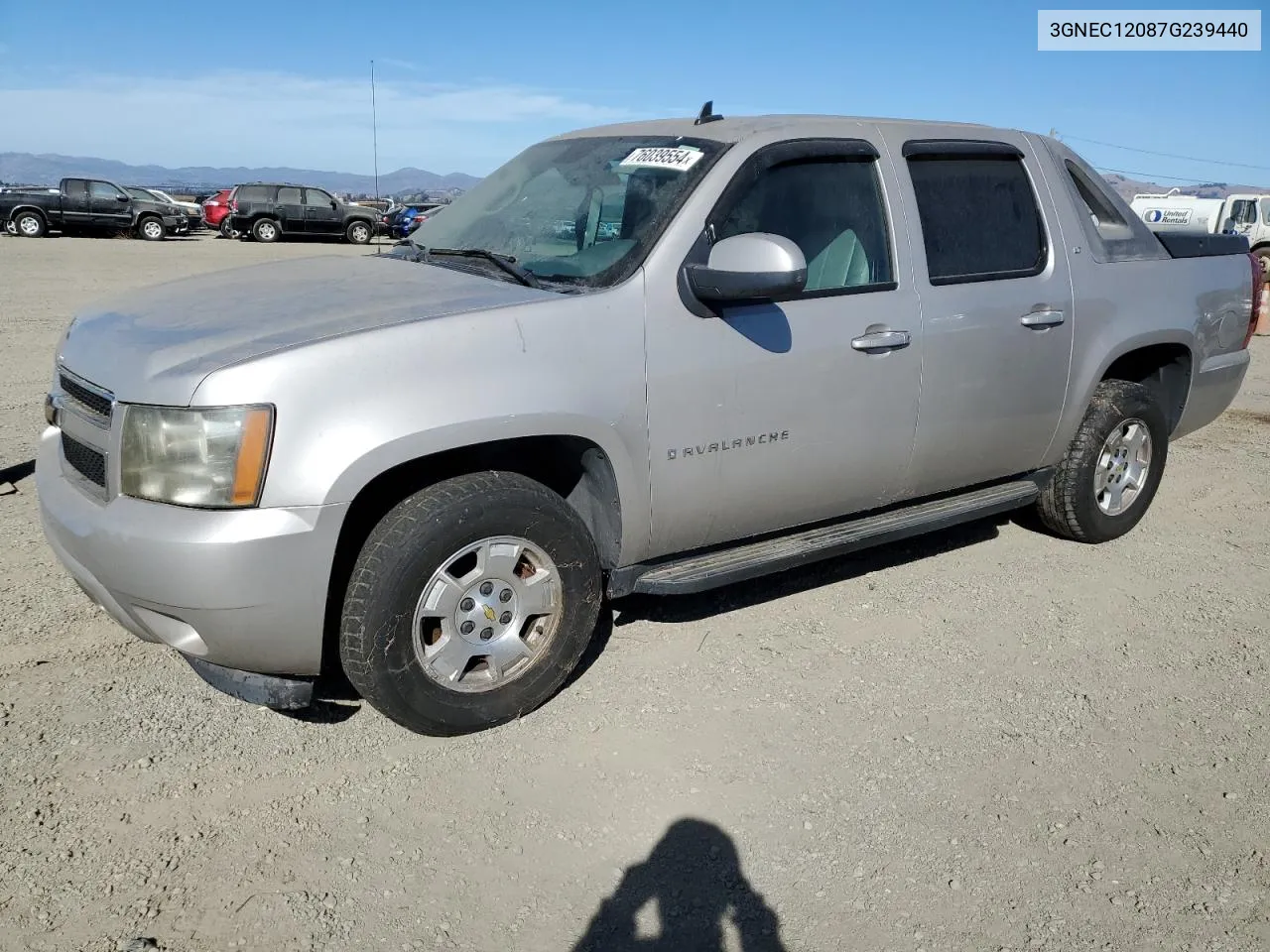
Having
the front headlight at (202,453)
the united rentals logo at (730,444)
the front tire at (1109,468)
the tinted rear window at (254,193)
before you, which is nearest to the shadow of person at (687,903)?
the united rentals logo at (730,444)

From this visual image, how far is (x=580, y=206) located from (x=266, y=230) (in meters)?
29.3

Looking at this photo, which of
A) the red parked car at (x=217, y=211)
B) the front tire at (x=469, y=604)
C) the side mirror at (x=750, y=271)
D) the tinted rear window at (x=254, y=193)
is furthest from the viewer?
the red parked car at (x=217, y=211)

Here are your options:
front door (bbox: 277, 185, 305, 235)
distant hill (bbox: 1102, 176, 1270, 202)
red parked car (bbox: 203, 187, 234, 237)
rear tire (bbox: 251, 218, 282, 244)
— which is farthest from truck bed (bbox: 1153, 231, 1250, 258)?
red parked car (bbox: 203, 187, 234, 237)

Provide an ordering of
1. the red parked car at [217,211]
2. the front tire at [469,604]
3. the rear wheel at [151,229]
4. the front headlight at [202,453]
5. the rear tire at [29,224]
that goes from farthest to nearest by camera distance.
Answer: the red parked car at [217,211] → the rear wheel at [151,229] → the rear tire at [29,224] → the front tire at [469,604] → the front headlight at [202,453]

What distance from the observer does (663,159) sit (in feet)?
12.6

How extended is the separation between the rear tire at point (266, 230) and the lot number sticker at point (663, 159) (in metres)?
29.1

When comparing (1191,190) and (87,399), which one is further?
(1191,190)

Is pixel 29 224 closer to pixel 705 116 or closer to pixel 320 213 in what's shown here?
pixel 320 213

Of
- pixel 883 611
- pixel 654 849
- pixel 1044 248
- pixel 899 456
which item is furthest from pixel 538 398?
pixel 1044 248

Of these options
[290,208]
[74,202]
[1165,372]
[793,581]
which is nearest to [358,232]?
[290,208]

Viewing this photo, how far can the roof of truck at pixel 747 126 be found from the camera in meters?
3.88

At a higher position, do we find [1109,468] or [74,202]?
[74,202]

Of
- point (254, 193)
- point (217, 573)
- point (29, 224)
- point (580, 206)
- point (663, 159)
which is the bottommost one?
point (217, 573)

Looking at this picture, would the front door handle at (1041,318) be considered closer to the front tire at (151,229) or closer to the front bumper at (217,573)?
the front bumper at (217,573)
